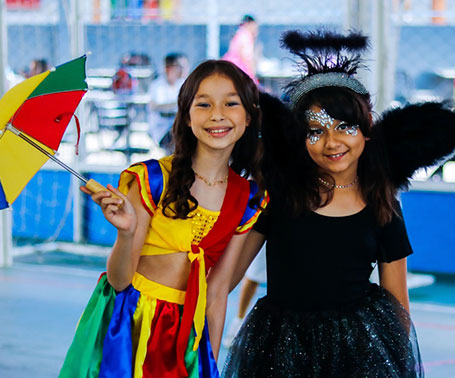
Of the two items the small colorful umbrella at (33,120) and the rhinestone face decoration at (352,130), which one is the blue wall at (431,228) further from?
the small colorful umbrella at (33,120)

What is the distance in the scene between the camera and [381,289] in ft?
6.41

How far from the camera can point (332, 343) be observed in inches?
71.9

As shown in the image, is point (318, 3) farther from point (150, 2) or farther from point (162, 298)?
point (162, 298)

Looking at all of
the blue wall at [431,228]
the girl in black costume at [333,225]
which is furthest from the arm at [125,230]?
the blue wall at [431,228]

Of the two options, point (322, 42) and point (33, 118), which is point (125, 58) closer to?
point (322, 42)

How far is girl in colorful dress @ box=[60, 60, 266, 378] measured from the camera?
5.98 ft

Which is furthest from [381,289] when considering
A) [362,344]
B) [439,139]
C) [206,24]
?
[206,24]

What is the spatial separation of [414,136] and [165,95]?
3.65 metres

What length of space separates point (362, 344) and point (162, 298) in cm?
49

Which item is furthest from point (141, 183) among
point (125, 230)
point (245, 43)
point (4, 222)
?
point (4, 222)

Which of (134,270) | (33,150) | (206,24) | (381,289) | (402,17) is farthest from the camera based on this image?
(206,24)

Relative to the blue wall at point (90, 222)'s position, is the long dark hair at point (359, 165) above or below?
above

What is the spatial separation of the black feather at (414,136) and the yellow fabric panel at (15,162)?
2.86 feet

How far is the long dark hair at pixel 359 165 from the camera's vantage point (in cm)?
189
